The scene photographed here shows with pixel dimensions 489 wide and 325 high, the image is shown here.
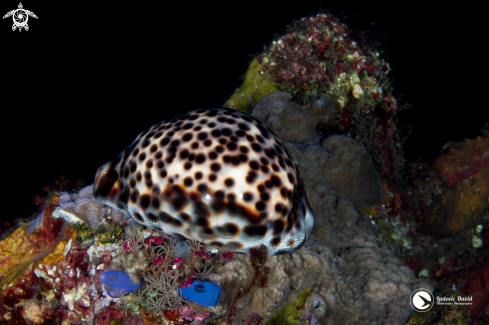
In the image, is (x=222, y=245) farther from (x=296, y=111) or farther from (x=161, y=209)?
(x=296, y=111)

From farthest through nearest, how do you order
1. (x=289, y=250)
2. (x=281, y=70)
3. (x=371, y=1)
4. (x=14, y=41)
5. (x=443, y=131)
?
1. (x=371, y=1)
2. (x=14, y=41)
3. (x=443, y=131)
4. (x=281, y=70)
5. (x=289, y=250)

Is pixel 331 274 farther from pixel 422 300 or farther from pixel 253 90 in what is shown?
pixel 253 90

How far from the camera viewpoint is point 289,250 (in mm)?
2477

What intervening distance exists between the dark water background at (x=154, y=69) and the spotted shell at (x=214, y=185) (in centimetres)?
457

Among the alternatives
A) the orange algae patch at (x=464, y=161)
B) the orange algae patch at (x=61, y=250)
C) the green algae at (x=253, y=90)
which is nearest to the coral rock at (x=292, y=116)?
the green algae at (x=253, y=90)

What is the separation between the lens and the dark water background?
6605 millimetres

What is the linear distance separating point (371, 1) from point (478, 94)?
4523mm

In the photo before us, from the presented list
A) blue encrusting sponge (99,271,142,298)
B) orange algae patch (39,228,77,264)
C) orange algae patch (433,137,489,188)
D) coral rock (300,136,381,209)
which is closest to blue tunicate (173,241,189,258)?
blue encrusting sponge (99,271,142,298)

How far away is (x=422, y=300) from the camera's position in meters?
3.18

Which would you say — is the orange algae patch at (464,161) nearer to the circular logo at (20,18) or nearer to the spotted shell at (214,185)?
the spotted shell at (214,185)

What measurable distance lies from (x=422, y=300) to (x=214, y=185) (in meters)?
3.12

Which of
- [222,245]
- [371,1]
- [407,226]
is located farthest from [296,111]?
[371,1]

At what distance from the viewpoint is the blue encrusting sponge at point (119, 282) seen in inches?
85.9

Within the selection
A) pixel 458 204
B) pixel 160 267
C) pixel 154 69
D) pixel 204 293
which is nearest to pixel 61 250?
pixel 160 267
